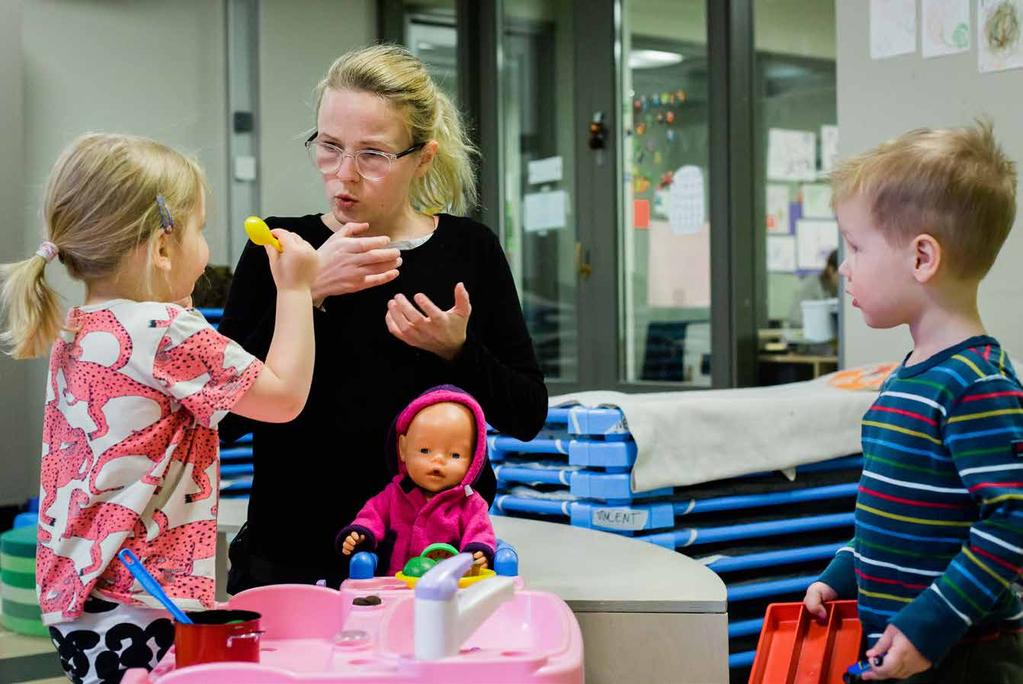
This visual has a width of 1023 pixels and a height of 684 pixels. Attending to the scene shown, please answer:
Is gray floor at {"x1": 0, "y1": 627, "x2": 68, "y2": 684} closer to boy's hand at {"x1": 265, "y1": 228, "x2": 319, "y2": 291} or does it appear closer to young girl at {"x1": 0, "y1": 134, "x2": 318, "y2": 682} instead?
young girl at {"x1": 0, "y1": 134, "x2": 318, "y2": 682}

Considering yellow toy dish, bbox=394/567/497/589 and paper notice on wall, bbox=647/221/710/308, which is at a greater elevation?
paper notice on wall, bbox=647/221/710/308

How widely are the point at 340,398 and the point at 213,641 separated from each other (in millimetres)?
558

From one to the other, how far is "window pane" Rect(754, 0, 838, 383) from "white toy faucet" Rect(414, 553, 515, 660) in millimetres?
3561

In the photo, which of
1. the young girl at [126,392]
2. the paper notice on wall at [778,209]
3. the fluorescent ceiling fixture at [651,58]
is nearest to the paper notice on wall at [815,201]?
the paper notice on wall at [778,209]

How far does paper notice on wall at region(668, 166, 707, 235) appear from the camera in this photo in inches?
185

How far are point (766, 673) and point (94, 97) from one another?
5119 millimetres

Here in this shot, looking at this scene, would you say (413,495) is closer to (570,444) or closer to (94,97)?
(570,444)

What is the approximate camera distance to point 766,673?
1495mm

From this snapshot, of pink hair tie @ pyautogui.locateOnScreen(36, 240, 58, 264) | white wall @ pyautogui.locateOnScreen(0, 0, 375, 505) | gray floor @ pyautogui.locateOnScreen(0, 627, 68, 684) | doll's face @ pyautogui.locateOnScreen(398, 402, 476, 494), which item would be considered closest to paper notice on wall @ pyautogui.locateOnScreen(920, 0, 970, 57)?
doll's face @ pyautogui.locateOnScreen(398, 402, 476, 494)

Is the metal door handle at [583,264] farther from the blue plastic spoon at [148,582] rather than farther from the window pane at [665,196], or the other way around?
the blue plastic spoon at [148,582]

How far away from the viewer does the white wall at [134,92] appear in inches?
206

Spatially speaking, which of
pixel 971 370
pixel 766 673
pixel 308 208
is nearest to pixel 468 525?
pixel 766 673

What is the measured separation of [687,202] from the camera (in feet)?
15.6

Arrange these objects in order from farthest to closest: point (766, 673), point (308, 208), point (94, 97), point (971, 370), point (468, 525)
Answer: point (308, 208) → point (94, 97) → point (468, 525) → point (766, 673) → point (971, 370)
